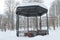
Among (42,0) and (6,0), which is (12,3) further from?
(42,0)

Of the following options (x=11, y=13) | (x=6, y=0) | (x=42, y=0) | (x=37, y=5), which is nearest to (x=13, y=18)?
(x=11, y=13)

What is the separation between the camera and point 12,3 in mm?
41938

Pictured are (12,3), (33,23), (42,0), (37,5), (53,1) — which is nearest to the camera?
(37,5)

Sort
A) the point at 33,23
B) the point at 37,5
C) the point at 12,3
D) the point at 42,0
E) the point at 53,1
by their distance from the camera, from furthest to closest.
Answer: the point at 53,1 → the point at 12,3 → the point at 42,0 → the point at 33,23 → the point at 37,5

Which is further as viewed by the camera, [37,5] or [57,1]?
[57,1]

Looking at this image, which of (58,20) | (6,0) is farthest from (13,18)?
(58,20)

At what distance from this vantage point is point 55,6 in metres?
42.9

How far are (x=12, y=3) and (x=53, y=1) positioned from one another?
1190cm

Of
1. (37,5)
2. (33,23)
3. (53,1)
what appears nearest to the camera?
(37,5)

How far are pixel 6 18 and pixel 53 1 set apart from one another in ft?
46.8

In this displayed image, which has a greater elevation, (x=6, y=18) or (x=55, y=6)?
(x=55, y=6)

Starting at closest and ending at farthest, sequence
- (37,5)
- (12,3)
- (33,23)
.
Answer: (37,5), (33,23), (12,3)

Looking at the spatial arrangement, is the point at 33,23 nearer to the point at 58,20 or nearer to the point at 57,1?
the point at 58,20

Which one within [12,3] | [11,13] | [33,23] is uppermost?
[12,3]
